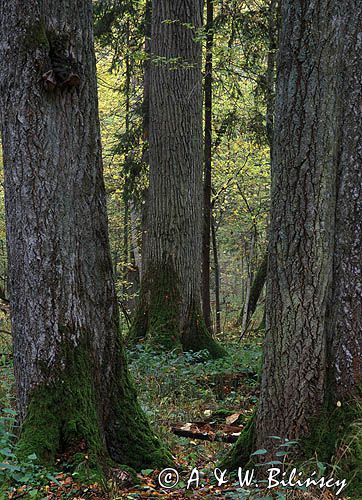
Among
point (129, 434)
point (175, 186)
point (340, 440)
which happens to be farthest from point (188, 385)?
point (175, 186)

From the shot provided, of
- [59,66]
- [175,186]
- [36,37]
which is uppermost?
[36,37]

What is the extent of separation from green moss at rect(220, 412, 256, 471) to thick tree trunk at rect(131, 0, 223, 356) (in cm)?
441

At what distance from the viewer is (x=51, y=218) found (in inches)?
162

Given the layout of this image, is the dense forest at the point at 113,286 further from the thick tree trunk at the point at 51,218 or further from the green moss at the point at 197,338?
the green moss at the point at 197,338

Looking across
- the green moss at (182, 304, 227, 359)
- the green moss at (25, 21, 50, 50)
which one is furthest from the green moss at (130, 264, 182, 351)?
the green moss at (25, 21, 50, 50)

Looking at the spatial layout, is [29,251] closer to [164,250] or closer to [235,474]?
[235,474]

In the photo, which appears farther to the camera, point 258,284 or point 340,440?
point 258,284

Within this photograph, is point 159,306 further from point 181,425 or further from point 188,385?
point 181,425

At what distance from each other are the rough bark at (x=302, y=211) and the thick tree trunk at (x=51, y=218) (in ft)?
4.68

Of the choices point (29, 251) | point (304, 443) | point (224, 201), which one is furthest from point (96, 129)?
point (224, 201)

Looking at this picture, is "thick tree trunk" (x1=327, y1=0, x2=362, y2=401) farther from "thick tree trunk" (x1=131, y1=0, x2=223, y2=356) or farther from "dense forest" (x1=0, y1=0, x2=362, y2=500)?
"thick tree trunk" (x1=131, y1=0, x2=223, y2=356)

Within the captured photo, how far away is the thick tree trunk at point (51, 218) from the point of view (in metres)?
4.04

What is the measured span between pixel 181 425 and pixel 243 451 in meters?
1.54

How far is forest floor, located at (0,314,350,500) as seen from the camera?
11.6ft
